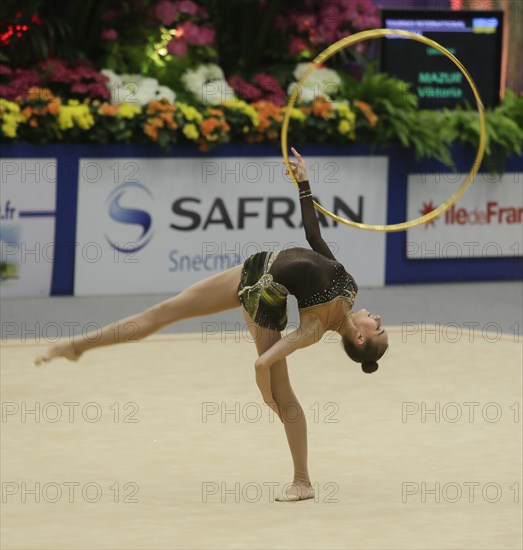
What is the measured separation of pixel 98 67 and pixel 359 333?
286 inches

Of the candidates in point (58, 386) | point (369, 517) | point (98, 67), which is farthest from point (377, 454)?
point (98, 67)

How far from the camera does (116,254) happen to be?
446 inches

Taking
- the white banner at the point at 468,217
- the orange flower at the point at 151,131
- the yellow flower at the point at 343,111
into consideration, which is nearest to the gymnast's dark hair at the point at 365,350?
the orange flower at the point at 151,131

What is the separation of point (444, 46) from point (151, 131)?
3083 millimetres

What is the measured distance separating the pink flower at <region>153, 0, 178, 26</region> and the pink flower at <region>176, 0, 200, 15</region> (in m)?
0.04

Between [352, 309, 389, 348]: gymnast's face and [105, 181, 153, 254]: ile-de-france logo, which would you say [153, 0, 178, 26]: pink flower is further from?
[352, 309, 389, 348]: gymnast's face

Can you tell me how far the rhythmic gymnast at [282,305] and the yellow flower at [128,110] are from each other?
505cm

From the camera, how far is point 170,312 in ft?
20.4

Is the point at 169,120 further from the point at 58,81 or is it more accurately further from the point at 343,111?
the point at 343,111

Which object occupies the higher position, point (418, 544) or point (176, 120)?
point (176, 120)

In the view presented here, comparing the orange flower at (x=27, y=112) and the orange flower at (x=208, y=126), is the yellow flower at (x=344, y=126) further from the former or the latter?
the orange flower at (x=27, y=112)

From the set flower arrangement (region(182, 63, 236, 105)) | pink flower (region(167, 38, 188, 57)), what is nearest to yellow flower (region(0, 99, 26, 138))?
flower arrangement (region(182, 63, 236, 105))

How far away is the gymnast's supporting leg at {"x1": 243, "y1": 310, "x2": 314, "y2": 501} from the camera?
631 cm

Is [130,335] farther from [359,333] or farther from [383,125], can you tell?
[383,125]
